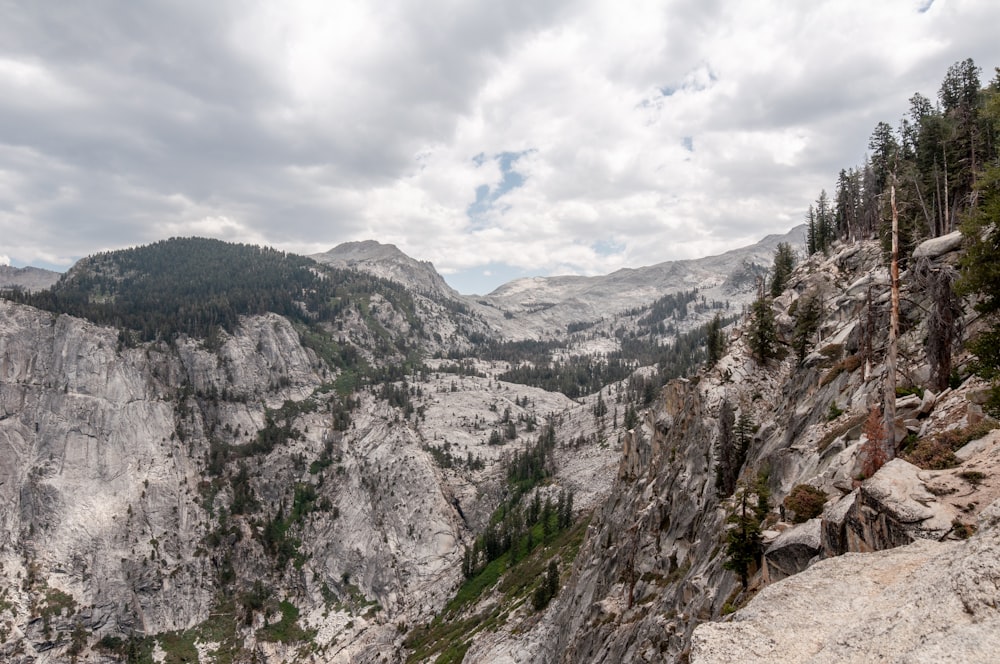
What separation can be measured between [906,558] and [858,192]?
4638 inches

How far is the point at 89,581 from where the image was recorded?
16700cm

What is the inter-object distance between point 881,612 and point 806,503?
12.3m

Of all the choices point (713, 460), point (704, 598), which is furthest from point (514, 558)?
point (704, 598)

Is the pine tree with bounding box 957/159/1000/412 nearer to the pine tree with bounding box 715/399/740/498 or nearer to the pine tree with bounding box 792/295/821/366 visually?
the pine tree with bounding box 715/399/740/498

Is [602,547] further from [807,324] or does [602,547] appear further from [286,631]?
[286,631]

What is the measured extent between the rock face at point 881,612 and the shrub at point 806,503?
7155mm

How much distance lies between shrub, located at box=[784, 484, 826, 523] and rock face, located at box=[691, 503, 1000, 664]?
7.16m

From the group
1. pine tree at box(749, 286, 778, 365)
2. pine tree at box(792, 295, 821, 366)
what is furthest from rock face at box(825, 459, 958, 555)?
pine tree at box(749, 286, 778, 365)

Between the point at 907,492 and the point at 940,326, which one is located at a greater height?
the point at 940,326

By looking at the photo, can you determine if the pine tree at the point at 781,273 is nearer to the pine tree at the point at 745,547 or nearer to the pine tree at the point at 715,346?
the pine tree at the point at 715,346

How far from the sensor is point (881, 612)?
11758 mm

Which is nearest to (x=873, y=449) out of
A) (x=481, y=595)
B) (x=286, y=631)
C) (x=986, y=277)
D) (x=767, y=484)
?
(x=986, y=277)

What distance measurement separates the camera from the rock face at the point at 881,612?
9.52 metres

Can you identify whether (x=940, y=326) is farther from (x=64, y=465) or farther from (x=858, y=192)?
(x=64, y=465)
